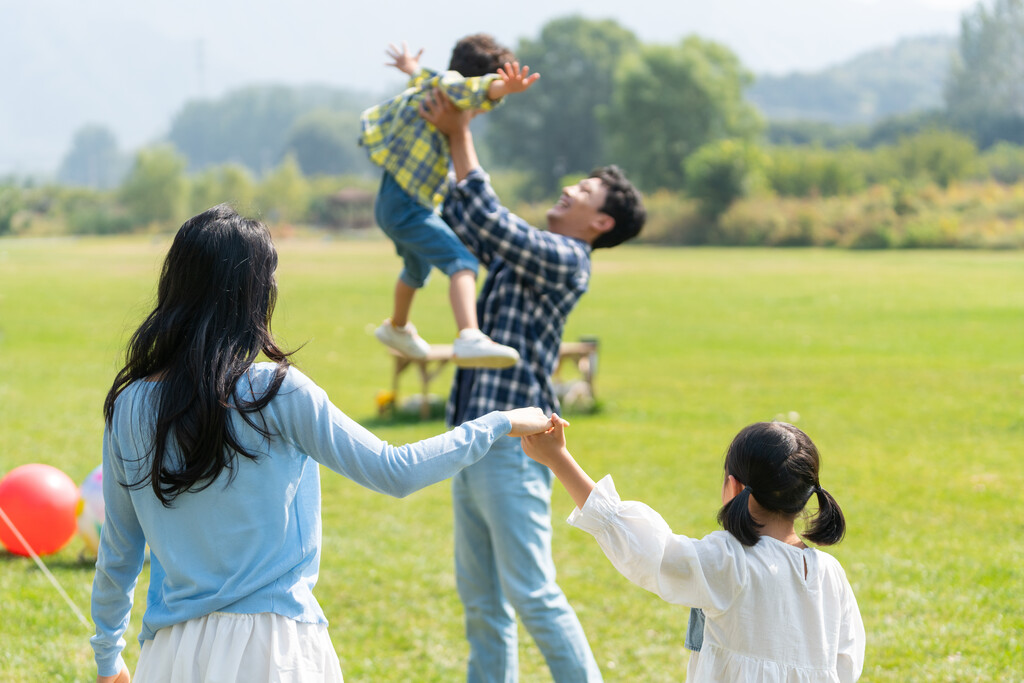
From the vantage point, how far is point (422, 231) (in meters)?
4.07

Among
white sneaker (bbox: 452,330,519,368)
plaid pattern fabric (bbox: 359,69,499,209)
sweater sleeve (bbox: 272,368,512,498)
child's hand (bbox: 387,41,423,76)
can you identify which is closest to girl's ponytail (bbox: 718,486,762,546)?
sweater sleeve (bbox: 272,368,512,498)

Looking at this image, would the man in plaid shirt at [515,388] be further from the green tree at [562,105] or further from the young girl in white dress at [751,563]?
the green tree at [562,105]

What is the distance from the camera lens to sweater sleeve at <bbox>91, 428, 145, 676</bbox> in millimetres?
2205

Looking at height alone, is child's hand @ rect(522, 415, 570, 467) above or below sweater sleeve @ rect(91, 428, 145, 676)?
above

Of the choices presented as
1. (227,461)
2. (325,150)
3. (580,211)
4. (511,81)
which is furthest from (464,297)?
(325,150)

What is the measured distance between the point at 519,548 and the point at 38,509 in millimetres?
3847

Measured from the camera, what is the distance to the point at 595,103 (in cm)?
10050

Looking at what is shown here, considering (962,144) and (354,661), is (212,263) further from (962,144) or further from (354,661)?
(962,144)

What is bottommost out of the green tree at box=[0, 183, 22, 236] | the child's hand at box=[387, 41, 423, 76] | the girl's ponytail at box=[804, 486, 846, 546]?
the green tree at box=[0, 183, 22, 236]

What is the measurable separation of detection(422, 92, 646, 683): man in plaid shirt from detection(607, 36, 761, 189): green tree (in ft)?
229

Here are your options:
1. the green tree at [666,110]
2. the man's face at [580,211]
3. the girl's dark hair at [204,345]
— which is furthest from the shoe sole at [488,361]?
the green tree at [666,110]

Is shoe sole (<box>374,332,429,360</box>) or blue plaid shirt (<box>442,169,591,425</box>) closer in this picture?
blue plaid shirt (<box>442,169,591,425</box>)

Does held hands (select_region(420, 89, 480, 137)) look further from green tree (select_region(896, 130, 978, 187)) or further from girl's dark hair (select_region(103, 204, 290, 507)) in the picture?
green tree (select_region(896, 130, 978, 187))

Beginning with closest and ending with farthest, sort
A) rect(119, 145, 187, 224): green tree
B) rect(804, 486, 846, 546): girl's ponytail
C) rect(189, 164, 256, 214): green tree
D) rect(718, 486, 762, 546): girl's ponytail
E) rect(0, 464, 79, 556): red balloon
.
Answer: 1. rect(718, 486, 762, 546): girl's ponytail
2. rect(804, 486, 846, 546): girl's ponytail
3. rect(0, 464, 79, 556): red balloon
4. rect(119, 145, 187, 224): green tree
5. rect(189, 164, 256, 214): green tree
